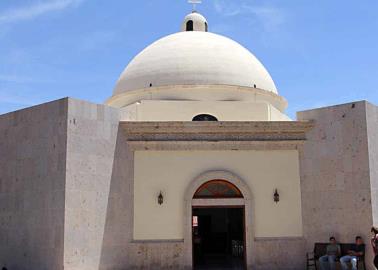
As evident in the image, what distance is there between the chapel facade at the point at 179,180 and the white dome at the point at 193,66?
10.2 ft

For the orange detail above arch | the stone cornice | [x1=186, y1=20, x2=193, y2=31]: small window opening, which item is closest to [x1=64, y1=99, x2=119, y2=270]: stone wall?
the stone cornice

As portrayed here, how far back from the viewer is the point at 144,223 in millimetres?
13445

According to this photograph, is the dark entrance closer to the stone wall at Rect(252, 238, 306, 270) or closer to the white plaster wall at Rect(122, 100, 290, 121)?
the white plaster wall at Rect(122, 100, 290, 121)

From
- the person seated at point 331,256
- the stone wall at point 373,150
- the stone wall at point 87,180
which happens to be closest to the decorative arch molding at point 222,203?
the person seated at point 331,256

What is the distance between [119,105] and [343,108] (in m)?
8.14

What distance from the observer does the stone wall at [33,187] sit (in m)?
12.2

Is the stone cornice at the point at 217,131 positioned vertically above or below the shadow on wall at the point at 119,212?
above

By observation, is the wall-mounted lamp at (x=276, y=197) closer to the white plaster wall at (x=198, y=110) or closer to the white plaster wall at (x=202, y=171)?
the white plaster wall at (x=202, y=171)

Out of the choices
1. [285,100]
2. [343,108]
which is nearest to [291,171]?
[343,108]

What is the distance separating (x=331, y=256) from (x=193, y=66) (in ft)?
26.0

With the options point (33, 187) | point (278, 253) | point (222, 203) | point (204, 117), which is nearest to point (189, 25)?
point (204, 117)

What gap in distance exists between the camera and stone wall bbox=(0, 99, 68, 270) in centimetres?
1216

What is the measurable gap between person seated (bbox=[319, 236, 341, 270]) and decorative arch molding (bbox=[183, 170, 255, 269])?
1921 millimetres

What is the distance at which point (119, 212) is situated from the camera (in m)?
13.3
